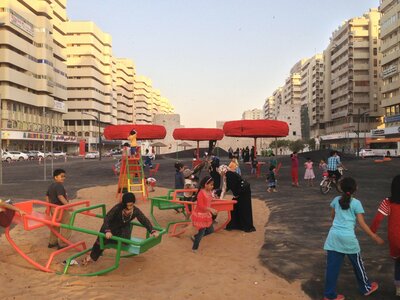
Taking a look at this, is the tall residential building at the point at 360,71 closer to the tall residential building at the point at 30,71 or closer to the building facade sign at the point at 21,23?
the tall residential building at the point at 30,71

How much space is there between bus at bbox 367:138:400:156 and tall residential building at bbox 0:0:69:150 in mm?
48064

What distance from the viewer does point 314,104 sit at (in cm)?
11619

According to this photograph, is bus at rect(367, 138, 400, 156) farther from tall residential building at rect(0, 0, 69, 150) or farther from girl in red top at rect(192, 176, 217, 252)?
tall residential building at rect(0, 0, 69, 150)

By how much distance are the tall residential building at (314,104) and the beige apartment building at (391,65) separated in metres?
42.9

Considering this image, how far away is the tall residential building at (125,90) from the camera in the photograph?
426 ft

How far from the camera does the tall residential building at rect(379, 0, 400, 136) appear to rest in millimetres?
63684

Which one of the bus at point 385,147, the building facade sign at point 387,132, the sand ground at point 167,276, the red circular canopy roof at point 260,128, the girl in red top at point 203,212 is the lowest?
the sand ground at point 167,276

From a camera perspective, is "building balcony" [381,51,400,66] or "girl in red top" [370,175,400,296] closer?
"girl in red top" [370,175,400,296]

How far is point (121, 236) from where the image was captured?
5789 mm

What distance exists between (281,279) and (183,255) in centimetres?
191

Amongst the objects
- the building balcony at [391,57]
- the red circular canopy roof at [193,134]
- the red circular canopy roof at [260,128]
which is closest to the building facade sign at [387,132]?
the building balcony at [391,57]

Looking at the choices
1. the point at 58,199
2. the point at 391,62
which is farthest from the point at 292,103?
the point at 58,199

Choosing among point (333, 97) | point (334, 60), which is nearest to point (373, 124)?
point (333, 97)

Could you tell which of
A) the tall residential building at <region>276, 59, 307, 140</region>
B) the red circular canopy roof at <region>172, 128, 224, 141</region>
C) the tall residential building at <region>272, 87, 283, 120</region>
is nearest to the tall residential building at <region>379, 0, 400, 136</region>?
the tall residential building at <region>276, 59, 307, 140</region>
